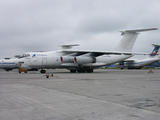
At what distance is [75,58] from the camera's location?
87.1ft

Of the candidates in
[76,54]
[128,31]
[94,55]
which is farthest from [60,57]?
[128,31]

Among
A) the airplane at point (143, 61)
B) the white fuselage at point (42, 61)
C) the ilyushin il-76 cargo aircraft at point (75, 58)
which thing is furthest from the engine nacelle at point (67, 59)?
the airplane at point (143, 61)

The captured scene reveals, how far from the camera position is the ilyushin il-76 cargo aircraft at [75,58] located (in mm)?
26391

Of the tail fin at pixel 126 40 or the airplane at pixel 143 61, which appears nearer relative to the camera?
the tail fin at pixel 126 40

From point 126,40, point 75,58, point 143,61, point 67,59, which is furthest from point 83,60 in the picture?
point 143,61

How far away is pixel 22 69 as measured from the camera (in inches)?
1089

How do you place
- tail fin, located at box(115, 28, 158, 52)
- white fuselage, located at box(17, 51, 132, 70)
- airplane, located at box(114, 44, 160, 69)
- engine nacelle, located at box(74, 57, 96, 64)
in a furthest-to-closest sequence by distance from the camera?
airplane, located at box(114, 44, 160, 69) → tail fin, located at box(115, 28, 158, 52) → engine nacelle, located at box(74, 57, 96, 64) → white fuselage, located at box(17, 51, 132, 70)

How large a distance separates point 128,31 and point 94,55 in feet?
21.6

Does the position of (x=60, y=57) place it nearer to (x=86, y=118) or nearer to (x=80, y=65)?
(x=80, y=65)

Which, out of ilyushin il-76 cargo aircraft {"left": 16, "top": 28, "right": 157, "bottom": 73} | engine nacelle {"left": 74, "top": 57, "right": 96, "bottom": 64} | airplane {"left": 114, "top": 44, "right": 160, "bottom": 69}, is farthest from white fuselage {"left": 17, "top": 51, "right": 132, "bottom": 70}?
airplane {"left": 114, "top": 44, "right": 160, "bottom": 69}

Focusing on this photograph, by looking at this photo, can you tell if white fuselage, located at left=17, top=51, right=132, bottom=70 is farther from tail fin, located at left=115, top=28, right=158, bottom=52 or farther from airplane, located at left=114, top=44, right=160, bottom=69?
airplane, located at left=114, top=44, right=160, bottom=69

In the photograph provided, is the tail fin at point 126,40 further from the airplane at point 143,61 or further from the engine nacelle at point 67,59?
the airplane at point 143,61

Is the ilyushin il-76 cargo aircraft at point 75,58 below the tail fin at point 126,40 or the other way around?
below

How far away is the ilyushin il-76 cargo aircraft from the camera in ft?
86.6
